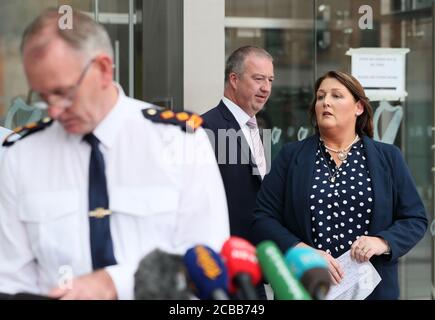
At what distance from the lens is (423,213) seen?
4.41 metres

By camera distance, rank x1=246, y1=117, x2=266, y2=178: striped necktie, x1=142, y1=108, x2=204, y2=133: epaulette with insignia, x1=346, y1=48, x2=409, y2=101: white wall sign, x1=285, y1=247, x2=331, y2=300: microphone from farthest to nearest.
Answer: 1. x1=346, y1=48, x2=409, y2=101: white wall sign
2. x1=246, y1=117, x2=266, y2=178: striped necktie
3. x1=142, y1=108, x2=204, y2=133: epaulette with insignia
4. x1=285, y1=247, x2=331, y2=300: microphone

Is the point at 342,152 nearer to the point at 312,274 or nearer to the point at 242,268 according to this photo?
the point at 312,274

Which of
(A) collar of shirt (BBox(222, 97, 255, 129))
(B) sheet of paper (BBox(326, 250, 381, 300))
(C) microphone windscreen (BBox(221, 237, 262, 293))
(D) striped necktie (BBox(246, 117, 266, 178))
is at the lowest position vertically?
(B) sheet of paper (BBox(326, 250, 381, 300))

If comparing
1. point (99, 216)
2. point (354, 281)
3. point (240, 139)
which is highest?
point (240, 139)

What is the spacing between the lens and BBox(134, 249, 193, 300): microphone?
247cm

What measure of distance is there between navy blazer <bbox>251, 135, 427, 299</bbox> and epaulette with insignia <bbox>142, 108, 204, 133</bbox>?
1484 millimetres

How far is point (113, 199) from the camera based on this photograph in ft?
9.09

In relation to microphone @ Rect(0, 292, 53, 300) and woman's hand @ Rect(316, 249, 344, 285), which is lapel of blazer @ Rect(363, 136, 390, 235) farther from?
microphone @ Rect(0, 292, 53, 300)

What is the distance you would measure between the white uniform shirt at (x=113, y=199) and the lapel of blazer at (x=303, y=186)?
5.17ft

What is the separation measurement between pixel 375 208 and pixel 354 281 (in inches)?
14.3

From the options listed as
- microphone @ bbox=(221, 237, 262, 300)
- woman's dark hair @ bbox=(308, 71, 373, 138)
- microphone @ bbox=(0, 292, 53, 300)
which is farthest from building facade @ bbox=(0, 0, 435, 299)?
microphone @ bbox=(221, 237, 262, 300)

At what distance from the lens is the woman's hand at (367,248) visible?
13.7 ft

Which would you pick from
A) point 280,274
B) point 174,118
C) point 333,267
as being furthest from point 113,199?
point 333,267

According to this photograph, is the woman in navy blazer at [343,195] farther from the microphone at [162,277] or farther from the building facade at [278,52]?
the building facade at [278,52]
